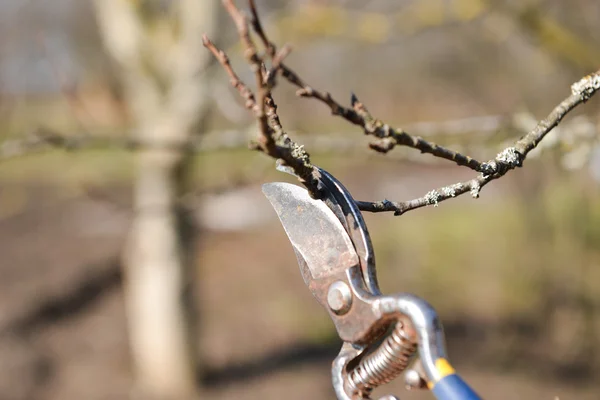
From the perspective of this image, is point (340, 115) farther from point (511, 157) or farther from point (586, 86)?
point (586, 86)

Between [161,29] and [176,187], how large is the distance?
4.03ft

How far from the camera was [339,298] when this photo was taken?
3.33 ft

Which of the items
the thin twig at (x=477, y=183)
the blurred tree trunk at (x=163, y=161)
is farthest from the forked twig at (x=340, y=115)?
the blurred tree trunk at (x=163, y=161)

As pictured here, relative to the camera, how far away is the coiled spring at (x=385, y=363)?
0.91 meters

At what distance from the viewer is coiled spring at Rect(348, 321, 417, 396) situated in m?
0.91

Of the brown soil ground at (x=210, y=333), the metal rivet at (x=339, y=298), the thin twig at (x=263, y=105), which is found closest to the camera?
the thin twig at (x=263, y=105)

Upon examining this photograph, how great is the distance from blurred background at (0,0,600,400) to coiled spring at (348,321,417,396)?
134cm

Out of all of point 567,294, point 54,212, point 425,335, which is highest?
point 54,212

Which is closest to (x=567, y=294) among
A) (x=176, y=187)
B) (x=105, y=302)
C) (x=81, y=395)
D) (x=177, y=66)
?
(x=176, y=187)

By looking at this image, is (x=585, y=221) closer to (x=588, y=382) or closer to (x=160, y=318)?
(x=588, y=382)

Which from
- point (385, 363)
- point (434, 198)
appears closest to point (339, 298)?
point (385, 363)

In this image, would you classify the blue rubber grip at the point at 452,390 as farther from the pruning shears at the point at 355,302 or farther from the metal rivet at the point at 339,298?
the metal rivet at the point at 339,298

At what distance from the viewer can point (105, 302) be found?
7.01 metres

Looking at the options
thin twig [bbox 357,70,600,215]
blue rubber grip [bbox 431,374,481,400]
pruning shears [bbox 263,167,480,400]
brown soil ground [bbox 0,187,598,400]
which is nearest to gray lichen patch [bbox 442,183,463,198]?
thin twig [bbox 357,70,600,215]
